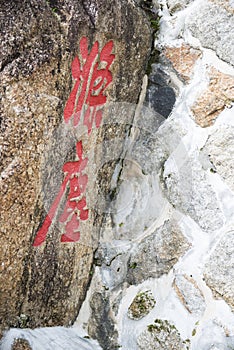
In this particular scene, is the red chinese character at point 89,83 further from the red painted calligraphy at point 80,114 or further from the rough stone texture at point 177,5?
the rough stone texture at point 177,5

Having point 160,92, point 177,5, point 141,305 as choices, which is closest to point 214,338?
point 141,305

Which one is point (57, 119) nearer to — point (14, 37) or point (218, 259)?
point (14, 37)

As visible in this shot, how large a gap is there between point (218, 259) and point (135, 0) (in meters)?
1.05

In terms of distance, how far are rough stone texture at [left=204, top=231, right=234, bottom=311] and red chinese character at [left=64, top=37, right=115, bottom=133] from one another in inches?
24.9

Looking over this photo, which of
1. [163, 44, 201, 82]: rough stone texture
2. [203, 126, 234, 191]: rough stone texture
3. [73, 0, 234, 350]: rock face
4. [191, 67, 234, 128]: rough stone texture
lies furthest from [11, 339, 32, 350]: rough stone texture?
[163, 44, 201, 82]: rough stone texture

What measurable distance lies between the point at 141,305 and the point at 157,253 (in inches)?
8.4

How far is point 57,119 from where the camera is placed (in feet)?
5.56

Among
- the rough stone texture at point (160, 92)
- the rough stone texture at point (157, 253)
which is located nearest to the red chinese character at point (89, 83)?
the rough stone texture at point (160, 92)

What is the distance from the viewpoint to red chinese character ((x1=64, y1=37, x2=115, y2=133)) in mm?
1767

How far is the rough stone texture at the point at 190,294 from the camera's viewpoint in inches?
74.3

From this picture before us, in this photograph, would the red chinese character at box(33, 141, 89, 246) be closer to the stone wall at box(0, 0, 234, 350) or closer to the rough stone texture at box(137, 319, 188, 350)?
the stone wall at box(0, 0, 234, 350)

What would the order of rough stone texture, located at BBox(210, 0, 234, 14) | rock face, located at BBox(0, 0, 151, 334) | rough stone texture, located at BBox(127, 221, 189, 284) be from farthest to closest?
rough stone texture, located at BBox(127, 221, 189, 284) < rough stone texture, located at BBox(210, 0, 234, 14) < rock face, located at BBox(0, 0, 151, 334)

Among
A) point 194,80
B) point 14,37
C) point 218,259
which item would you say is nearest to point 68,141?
point 14,37

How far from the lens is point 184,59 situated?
2027 millimetres
